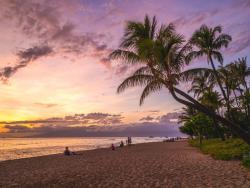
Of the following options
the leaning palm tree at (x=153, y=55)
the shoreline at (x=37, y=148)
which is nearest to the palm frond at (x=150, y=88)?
the leaning palm tree at (x=153, y=55)

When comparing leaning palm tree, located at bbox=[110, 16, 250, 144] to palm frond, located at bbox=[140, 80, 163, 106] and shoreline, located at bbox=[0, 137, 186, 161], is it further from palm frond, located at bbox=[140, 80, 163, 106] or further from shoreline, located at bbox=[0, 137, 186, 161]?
shoreline, located at bbox=[0, 137, 186, 161]

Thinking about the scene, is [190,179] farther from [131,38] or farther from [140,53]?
[131,38]

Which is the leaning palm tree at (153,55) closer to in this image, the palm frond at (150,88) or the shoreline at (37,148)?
the palm frond at (150,88)

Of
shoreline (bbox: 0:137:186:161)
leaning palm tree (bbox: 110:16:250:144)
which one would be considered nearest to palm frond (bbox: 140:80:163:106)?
leaning palm tree (bbox: 110:16:250:144)

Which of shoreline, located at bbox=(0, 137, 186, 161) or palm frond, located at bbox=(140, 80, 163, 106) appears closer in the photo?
palm frond, located at bbox=(140, 80, 163, 106)

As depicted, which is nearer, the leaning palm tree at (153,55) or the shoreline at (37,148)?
the leaning palm tree at (153,55)

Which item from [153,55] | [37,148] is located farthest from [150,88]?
[37,148]

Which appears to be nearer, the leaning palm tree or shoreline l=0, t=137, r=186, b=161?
the leaning palm tree

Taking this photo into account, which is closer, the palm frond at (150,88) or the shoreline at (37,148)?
the palm frond at (150,88)

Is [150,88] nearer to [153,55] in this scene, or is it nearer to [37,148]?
[153,55]

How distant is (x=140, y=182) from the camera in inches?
517

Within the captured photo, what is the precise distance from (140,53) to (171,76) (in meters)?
1.96

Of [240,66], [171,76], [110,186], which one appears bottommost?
[110,186]

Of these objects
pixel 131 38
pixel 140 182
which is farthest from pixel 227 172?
pixel 131 38
